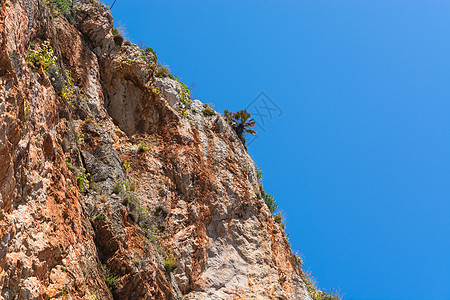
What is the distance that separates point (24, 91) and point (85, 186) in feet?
8.54

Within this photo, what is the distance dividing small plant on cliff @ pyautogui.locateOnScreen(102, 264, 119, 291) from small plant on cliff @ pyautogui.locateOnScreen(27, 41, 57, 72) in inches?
156

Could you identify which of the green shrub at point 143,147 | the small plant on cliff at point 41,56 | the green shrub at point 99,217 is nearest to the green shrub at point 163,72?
the green shrub at point 143,147

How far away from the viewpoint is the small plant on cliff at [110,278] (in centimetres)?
814

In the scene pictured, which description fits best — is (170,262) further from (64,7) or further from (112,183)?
(64,7)

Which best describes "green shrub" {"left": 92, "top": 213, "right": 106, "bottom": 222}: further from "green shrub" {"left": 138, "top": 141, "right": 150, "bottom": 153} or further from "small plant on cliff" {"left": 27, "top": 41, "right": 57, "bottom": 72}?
"green shrub" {"left": 138, "top": 141, "right": 150, "bottom": 153}

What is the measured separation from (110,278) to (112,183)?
7.57ft

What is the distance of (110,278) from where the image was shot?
8203 mm

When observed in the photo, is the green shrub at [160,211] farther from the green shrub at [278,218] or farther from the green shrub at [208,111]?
the green shrub at [278,218]

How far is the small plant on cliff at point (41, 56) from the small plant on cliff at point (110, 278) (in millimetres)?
3963

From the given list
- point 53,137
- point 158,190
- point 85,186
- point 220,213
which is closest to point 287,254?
point 220,213

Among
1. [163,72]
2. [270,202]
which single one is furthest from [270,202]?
[163,72]

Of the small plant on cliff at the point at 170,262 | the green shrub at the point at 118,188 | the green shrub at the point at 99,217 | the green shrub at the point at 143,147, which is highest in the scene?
the green shrub at the point at 143,147

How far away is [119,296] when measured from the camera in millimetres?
8227

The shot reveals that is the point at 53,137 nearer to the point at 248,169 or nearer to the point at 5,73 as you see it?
the point at 5,73
